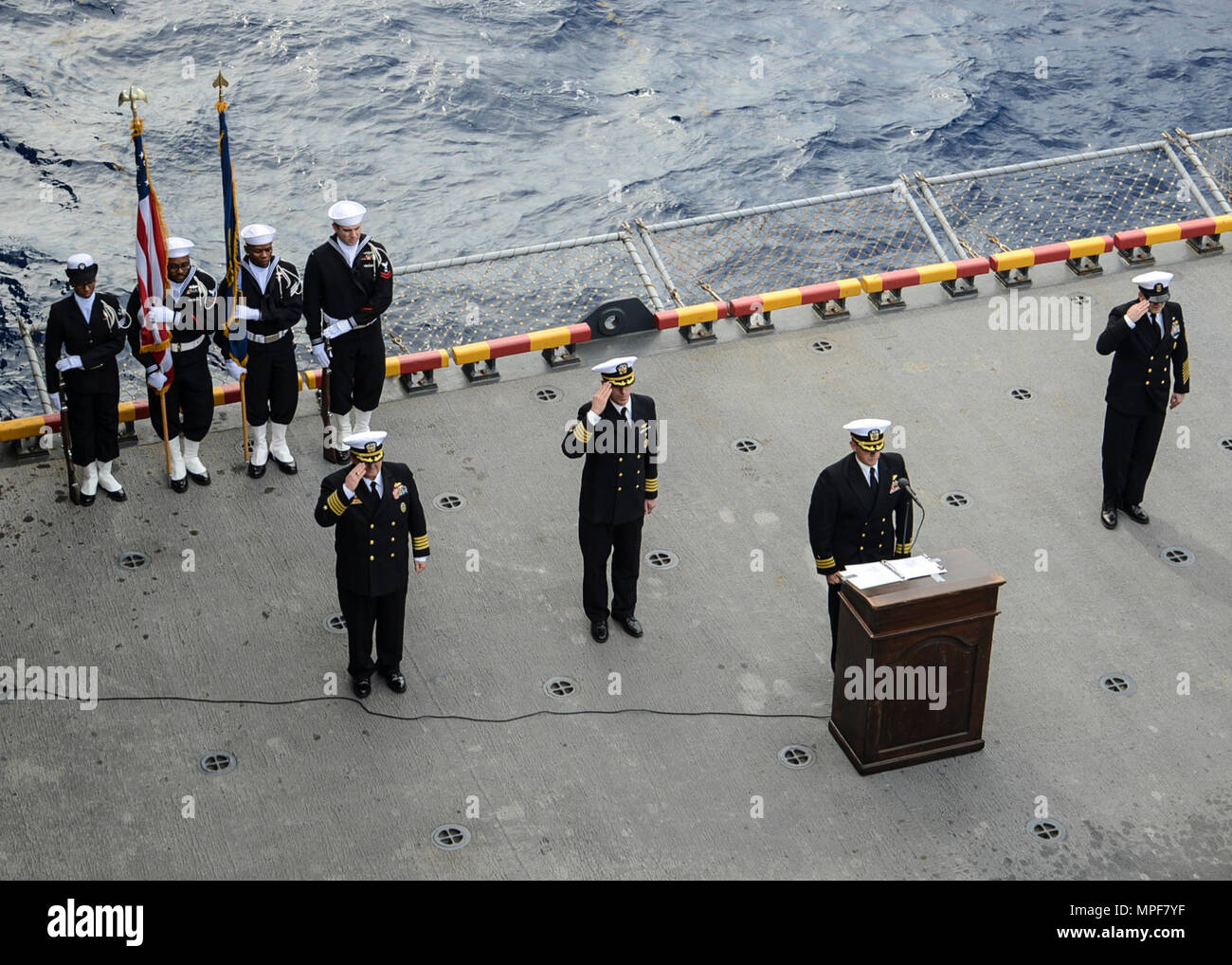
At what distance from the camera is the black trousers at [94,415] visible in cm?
1117

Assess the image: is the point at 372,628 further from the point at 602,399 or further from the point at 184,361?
the point at 184,361

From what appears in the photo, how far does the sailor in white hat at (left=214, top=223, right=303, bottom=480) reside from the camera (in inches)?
449

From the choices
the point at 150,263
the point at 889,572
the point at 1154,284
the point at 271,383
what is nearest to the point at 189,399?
the point at 271,383

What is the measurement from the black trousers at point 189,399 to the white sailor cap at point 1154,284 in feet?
20.9

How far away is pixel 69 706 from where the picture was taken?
9.78 meters

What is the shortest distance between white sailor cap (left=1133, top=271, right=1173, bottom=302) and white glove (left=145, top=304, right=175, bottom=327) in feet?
21.2

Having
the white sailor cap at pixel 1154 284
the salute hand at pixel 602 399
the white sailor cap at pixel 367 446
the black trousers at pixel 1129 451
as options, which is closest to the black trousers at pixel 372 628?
the white sailor cap at pixel 367 446

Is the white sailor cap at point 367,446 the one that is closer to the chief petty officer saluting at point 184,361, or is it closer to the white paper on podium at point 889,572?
the chief petty officer saluting at point 184,361

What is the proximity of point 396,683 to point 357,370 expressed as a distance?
2826 millimetres

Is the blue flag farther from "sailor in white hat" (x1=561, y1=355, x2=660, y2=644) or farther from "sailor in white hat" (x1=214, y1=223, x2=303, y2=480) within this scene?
"sailor in white hat" (x1=561, y1=355, x2=660, y2=644)

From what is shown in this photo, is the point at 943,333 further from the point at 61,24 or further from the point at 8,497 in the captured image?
the point at 61,24

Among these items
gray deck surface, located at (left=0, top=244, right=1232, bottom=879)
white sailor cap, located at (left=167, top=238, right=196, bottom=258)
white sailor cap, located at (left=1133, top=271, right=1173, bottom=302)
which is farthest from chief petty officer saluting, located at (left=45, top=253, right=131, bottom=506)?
white sailor cap, located at (left=1133, top=271, right=1173, bottom=302)

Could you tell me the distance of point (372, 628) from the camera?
9.87 metres

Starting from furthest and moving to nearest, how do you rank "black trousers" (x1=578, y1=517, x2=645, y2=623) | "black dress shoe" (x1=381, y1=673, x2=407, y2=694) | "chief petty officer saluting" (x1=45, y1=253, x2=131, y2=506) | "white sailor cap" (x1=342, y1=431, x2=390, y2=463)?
"chief petty officer saluting" (x1=45, y1=253, x2=131, y2=506) < "black trousers" (x1=578, y1=517, x2=645, y2=623) < "black dress shoe" (x1=381, y1=673, x2=407, y2=694) < "white sailor cap" (x1=342, y1=431, x2=390, y2=463)
